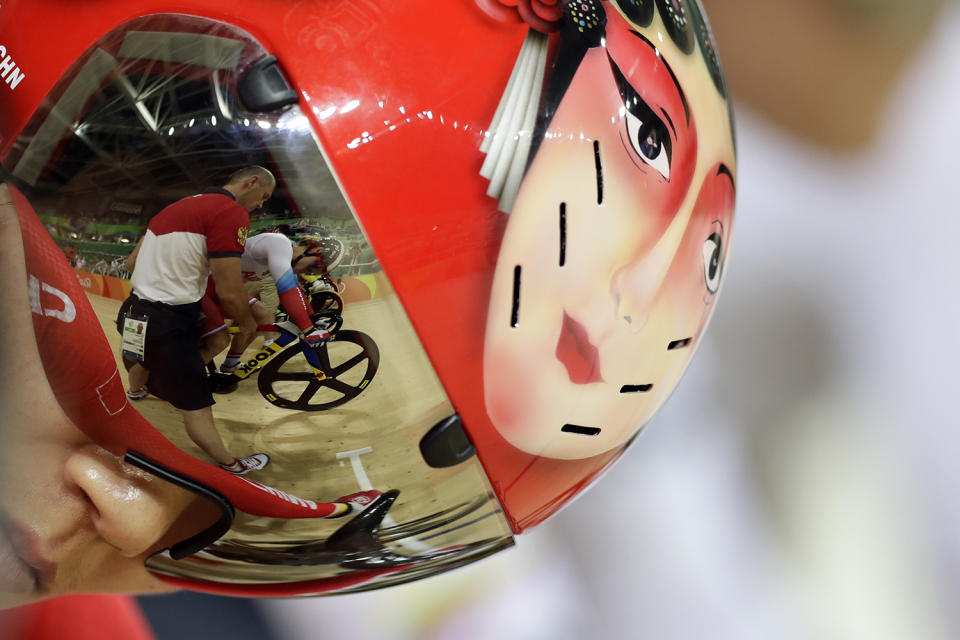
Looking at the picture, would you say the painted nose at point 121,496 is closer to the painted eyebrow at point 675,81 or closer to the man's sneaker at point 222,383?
the man's sneaker at point 222,383

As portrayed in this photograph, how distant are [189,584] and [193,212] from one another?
341 millimetres

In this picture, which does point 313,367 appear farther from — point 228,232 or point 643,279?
point 643,279

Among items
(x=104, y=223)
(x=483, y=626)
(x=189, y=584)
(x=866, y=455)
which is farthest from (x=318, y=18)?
(x=866, y=455)

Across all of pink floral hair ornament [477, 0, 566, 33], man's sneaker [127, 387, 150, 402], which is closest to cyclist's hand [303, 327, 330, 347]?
man's sneaker [127, 387, 150, 402]

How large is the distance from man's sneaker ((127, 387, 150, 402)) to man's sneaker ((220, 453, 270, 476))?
0.21 feet

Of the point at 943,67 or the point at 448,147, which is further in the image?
the point at 943,67

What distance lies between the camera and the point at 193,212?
48cm

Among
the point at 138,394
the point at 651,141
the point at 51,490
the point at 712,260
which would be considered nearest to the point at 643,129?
the point at 651,141

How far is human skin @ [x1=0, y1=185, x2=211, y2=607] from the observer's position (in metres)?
0.54

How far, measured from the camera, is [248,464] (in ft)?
1.80

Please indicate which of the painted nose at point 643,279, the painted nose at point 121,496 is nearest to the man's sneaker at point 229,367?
the painted nose at point 121,496

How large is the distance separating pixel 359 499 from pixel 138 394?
6.0 inches

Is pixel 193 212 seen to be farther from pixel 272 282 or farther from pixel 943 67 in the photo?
pixel 943 67

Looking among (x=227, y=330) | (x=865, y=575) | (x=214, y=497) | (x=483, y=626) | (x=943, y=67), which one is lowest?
(x=865, y=575)
